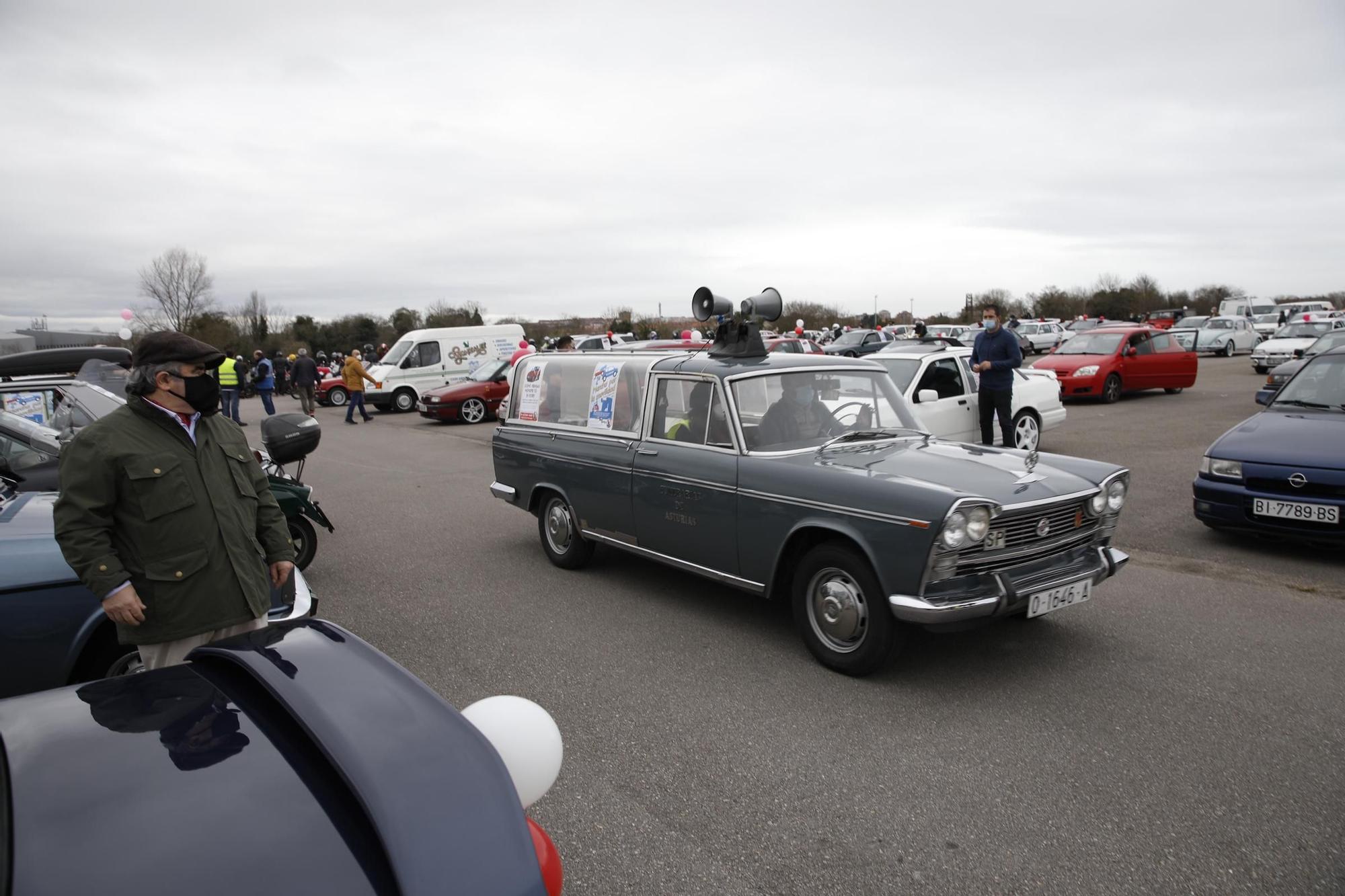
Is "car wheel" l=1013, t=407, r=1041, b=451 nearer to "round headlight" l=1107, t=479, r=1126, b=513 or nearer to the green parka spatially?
"round headlight" l=1107, t=479, r=1126, b=513

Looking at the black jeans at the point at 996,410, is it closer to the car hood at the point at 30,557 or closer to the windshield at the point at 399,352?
the car hood at the point at 30,557

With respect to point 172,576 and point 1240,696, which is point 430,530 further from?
point 1240,696

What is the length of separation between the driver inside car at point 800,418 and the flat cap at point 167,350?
3.17 m

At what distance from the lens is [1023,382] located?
11641 mm

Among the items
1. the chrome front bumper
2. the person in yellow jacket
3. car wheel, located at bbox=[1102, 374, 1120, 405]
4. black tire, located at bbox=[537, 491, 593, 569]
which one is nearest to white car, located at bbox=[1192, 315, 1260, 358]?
car wheel, located at bbox=[1102, 374, 1120, 405]

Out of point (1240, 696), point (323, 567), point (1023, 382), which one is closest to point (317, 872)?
point (1240, 696)

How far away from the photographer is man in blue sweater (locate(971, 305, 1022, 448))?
31.6 feet

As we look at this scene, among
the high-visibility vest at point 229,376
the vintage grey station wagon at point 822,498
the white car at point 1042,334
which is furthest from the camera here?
the white car at point 1042,334

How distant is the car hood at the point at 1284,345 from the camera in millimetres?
22672

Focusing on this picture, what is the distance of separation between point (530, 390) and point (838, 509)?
12.5 feet

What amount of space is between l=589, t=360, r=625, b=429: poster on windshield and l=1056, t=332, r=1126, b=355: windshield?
1519 centimetres

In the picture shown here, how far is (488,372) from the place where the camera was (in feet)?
67.7

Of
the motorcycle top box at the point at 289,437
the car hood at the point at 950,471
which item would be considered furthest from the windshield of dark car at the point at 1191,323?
the motorcycle top box at the point at 289,437

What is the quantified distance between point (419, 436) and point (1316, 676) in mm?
15762
